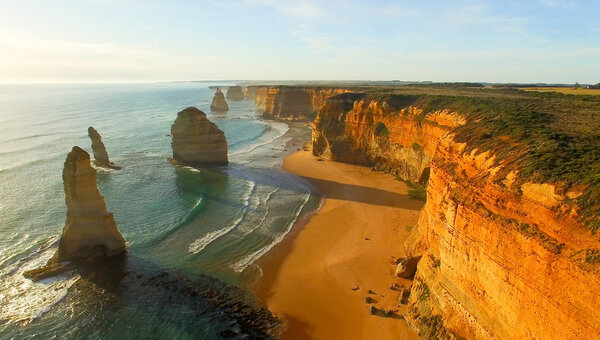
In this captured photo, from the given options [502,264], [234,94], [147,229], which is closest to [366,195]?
[147,229]

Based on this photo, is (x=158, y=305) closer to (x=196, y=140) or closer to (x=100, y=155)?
(x=196, y=140)

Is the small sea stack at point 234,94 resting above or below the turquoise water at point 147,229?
above

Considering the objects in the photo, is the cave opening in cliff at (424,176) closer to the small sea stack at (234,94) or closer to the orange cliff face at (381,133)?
the orange cliff face at (381,133)

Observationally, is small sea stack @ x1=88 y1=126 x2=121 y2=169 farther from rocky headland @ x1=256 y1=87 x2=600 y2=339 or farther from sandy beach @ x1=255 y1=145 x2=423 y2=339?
rocky headland @ x1=256 y1=87 x2=600 y2=339

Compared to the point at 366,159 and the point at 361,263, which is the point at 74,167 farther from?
the point at 366,159

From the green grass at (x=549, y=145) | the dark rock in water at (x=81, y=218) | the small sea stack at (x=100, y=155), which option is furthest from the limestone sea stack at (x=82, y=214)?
the small sea stack at (x=100, y=155)

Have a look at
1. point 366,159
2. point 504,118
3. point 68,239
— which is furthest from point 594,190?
point 366,159

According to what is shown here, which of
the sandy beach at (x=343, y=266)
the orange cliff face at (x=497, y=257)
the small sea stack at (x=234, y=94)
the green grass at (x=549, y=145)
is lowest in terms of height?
the sandy beach at (x=343, y=266)
